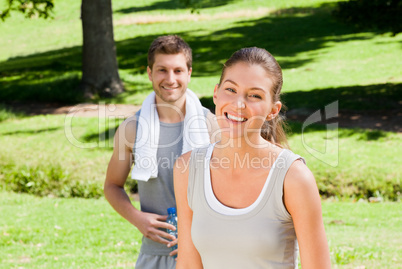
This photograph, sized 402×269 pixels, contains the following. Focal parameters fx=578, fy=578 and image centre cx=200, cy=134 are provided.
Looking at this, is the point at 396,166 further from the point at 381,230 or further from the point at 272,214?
the point at 272,214

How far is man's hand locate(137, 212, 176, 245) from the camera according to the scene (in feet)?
10.7

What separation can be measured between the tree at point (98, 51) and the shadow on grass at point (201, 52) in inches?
17.1

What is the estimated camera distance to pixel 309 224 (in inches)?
76.5

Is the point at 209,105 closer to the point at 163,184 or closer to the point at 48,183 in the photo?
the point at 48,183

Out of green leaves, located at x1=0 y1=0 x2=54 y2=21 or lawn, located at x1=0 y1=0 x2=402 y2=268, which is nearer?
lawn, located at x1=0 y1=0 x2=402 y2=268

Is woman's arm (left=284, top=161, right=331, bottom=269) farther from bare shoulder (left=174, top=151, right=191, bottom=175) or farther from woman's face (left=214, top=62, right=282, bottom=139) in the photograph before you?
bare shoulder (left=174, top=151, right=191, bottom=175)

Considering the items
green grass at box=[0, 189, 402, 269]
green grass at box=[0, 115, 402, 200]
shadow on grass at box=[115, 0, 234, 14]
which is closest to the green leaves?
green grass at box=[0, 115, 402, 200]

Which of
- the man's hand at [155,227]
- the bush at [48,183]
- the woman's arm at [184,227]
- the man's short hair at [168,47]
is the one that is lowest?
the bush at [48,183]

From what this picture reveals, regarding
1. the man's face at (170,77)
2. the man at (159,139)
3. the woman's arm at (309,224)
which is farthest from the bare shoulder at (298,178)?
the man's face at (170,77)

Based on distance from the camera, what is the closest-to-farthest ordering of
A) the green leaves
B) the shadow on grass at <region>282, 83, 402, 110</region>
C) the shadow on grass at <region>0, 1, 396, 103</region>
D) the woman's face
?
1. the woman's face
2. the shadow on grass at <region>282, 83, 402, 110</region>
3. the green leaves
4. the shadow on grass at <region>0, 1, 396, 103</region>

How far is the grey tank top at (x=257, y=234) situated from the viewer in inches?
78.4

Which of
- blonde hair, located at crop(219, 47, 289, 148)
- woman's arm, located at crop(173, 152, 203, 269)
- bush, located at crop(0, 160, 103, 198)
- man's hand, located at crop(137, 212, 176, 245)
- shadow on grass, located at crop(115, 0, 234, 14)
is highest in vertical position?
shadow on grass, located at crop(115, 0, 234, 14)

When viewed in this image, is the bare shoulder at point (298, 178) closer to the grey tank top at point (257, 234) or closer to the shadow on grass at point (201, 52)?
the grey tank top at point (257, 234)

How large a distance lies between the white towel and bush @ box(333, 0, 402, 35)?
9.03 metres
